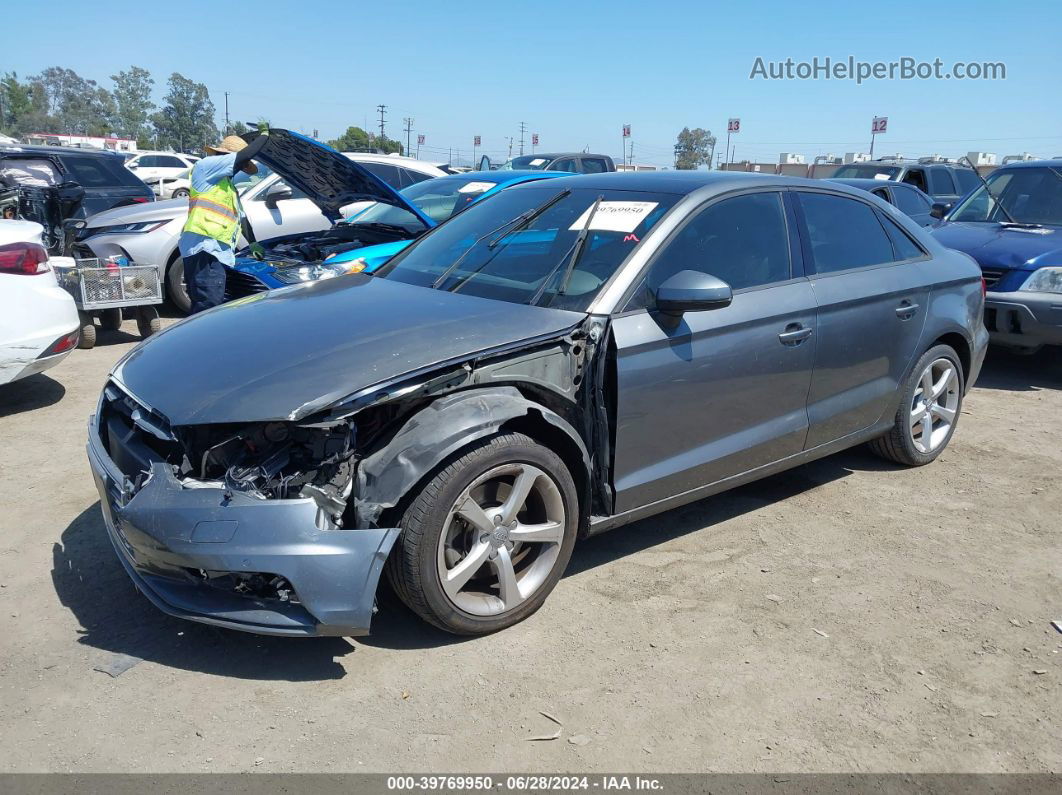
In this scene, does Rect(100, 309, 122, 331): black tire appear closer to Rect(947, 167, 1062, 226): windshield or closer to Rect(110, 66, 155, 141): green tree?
Rect(947, 167, 1062, 226): windshield

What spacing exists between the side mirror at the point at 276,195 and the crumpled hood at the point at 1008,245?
638 centimetres

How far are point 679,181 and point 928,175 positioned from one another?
42.9ft

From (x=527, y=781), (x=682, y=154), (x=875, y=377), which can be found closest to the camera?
(x=527, y=781)

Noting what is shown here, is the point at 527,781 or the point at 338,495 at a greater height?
the point at 338,495

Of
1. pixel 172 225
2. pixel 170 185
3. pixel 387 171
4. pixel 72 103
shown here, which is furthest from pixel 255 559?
pixel 72 103

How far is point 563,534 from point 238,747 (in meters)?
1.39

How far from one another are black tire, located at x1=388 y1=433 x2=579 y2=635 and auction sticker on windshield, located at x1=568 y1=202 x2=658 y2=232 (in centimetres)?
118

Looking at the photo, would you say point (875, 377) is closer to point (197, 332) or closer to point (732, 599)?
point (732, 599)

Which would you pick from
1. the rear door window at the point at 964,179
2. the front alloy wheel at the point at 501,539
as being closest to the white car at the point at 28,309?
the front alloy wheel at the point at 501,539

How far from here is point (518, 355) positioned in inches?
130

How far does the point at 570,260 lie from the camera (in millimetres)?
3793

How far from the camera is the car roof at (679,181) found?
13.3 ft

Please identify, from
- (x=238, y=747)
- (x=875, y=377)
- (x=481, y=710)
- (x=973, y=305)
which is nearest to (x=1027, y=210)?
(x=973, y=305)

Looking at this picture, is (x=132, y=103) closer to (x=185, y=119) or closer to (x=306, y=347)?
(x=185, y=119)
